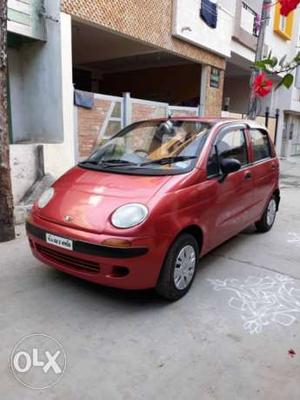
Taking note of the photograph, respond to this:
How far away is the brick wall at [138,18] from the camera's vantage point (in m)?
6.57

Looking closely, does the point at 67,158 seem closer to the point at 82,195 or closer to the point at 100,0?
the point at 100,0

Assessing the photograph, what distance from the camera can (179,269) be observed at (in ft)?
10.4

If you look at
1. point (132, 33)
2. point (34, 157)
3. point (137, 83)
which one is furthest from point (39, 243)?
point (137, 83)

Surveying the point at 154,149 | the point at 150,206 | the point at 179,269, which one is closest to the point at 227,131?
the point at 154,149

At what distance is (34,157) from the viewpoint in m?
5.92

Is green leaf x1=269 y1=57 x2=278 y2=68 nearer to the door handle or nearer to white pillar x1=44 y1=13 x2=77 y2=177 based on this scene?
the door handle

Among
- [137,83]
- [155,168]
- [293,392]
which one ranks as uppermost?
[137,83]

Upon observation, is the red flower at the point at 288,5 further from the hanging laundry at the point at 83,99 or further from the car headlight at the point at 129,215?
the hanging laundry at the point at 83,99

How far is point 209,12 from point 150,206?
8.91m

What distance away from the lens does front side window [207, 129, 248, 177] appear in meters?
3.63

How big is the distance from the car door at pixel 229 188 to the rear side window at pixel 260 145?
26cm

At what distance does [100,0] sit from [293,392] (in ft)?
23.1

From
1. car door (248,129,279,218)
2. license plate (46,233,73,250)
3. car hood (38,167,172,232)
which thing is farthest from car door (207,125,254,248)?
license plate (46,233,73,250)

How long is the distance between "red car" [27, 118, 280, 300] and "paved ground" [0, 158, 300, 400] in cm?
30
